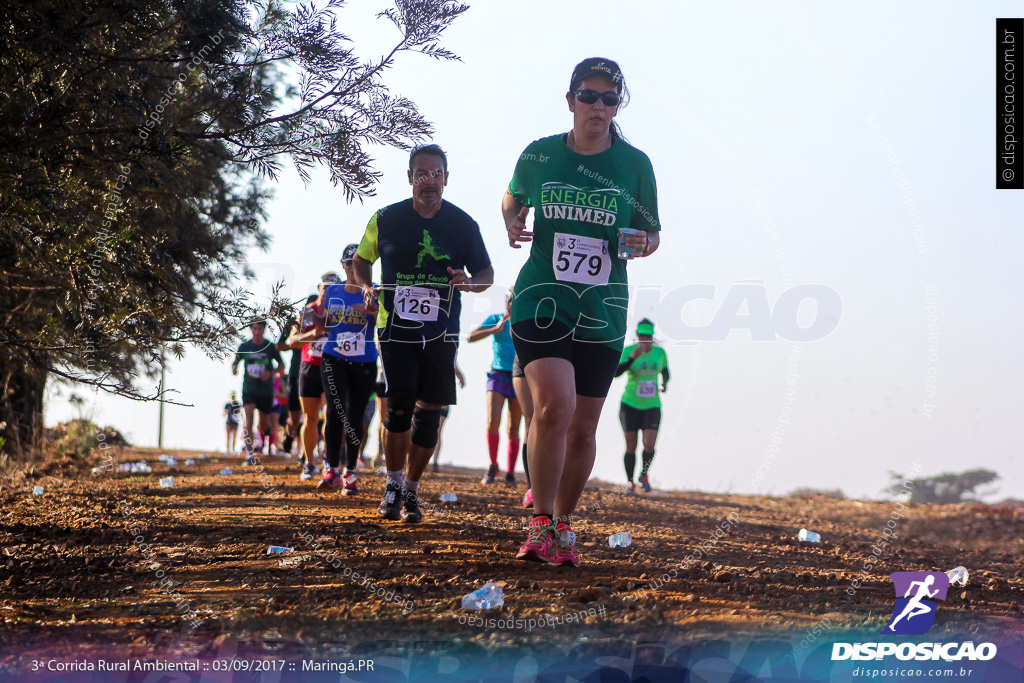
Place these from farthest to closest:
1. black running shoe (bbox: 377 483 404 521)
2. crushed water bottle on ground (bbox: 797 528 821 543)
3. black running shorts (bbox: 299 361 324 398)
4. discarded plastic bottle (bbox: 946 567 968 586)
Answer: black running shorts (bbox: 299 361 324 398) → crushed water bottle on ground (bbox: 797 528 821 543) → black running shoe (bbox: 377 483 404 521) → discarded plastic bottle (bbox: 946 567 968 586)

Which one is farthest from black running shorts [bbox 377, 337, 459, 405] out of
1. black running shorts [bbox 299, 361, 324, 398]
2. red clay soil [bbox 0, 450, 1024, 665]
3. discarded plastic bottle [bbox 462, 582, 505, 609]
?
black running shorts [bbox 299, 361, 324, 398]

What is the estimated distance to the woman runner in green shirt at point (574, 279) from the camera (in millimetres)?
4062

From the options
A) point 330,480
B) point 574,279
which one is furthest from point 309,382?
point 574,279

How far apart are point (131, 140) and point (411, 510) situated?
9.02 feet

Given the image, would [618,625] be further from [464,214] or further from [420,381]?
[464,214]

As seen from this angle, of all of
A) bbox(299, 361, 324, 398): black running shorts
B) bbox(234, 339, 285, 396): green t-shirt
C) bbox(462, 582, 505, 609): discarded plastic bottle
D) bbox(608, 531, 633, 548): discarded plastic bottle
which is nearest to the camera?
bbox(462, 582, 505, 609): discarded plastic bottle

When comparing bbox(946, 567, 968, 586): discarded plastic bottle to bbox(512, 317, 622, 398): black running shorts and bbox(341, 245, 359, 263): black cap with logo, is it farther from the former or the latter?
bbox(341, 245, 359, 263): black cap with logo

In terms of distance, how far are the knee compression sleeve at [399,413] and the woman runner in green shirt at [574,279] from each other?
1.53m

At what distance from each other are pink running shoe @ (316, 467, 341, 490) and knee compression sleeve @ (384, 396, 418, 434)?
2.41 meters

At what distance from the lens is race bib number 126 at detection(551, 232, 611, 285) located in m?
4.08

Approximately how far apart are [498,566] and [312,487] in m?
4.20

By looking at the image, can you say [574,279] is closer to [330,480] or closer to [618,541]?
[618,541]

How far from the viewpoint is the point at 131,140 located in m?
4.84

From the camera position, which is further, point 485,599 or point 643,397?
point 643,397
